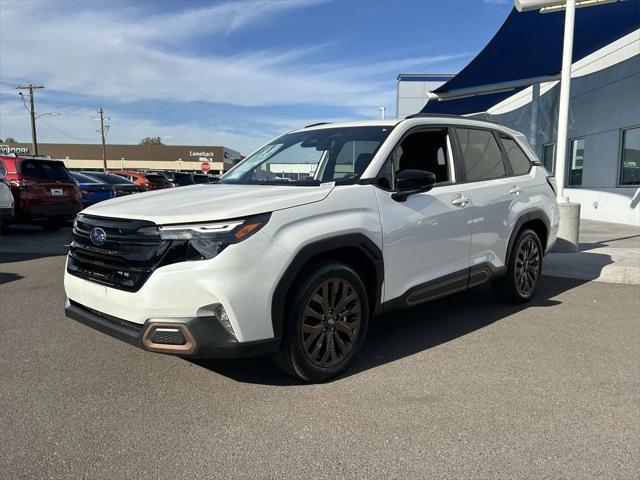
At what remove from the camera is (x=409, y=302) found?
13.1 feet

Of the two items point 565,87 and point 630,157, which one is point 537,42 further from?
point 565,87

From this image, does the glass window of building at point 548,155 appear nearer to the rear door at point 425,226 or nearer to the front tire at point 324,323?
the rear door at point 425,226

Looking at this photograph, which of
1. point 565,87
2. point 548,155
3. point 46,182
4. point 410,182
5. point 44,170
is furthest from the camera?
point 548,155

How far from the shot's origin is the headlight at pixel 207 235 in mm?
2914

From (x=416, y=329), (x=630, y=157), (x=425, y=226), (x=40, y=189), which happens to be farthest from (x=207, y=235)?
(x=630, y=157)

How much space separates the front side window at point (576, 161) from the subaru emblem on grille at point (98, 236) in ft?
49.7

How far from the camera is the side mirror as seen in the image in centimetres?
371

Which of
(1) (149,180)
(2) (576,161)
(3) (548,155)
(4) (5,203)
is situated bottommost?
(1) (149,180)

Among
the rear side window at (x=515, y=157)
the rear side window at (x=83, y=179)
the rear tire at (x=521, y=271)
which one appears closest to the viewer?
the rear tire at (x=521, y=271)

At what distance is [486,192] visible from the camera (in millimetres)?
4727

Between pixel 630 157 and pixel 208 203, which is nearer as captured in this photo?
pixel 208 203

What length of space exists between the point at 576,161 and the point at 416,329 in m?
13.5

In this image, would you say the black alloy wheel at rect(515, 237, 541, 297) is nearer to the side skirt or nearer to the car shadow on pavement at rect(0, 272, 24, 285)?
the side skirt

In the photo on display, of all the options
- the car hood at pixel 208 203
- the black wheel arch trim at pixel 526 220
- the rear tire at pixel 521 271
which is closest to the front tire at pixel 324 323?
the car hood at pixel 208 203
